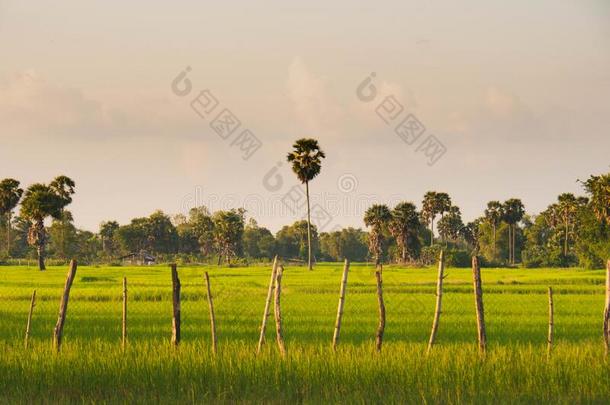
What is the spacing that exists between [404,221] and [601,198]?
145ft

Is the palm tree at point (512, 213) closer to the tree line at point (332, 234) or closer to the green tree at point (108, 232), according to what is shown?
the tree line at point (332, 234)

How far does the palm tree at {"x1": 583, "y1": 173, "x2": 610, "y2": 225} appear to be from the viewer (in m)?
68.9

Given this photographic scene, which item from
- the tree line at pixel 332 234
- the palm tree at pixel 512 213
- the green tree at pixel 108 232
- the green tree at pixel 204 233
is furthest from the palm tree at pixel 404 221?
the green tree at pixel 108 232

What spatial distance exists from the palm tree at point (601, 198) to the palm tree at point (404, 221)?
137 feet

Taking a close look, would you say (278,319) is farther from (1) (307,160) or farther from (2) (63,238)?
(2) (63,238)

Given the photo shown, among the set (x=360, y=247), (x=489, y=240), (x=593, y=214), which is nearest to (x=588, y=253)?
(x=593, y=214)

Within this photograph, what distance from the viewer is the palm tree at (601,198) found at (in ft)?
226

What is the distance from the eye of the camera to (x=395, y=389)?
1345 centimetres

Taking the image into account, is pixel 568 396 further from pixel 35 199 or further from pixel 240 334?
pixel 35 199

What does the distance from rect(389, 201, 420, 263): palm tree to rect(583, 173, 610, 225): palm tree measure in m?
41.8

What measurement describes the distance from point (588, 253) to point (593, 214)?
761 cm

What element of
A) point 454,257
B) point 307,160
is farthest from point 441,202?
point 307,160

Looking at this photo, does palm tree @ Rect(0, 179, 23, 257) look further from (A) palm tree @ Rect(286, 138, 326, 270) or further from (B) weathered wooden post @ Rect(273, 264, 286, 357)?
(B) weathered wooden post @ Rect(273, 264, 286, 357)

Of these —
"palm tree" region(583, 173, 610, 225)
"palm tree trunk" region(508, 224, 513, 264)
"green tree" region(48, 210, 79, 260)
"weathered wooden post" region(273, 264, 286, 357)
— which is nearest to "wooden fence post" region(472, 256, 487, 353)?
"weathered wooden post" region(273, 264, 286, 357)
